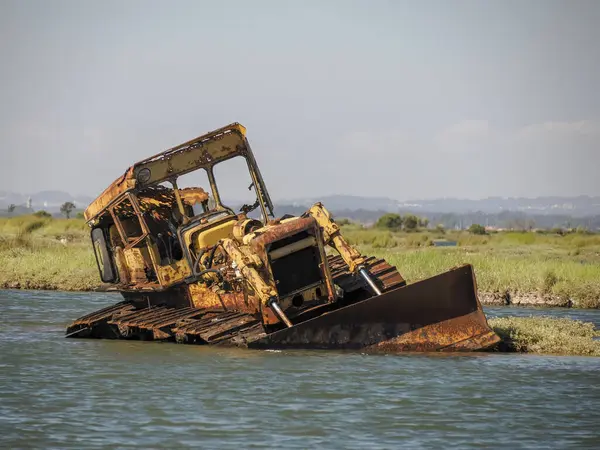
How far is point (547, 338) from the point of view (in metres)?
19.2

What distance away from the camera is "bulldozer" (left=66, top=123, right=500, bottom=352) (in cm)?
1794

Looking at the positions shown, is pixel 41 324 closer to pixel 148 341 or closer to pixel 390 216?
pixel 148 341

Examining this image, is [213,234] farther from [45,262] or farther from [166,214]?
[45,262]

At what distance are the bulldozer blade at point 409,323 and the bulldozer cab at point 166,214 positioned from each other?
3558 millimetres

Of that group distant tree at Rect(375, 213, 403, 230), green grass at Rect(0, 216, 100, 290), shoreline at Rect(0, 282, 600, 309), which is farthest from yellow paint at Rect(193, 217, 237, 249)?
distant tree at Rect(375, 213, 403, 230)

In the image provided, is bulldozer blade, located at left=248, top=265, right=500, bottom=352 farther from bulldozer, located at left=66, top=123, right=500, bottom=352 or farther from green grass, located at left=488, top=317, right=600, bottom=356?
green grass, located at left=488, top=317, right=600, bottom=356

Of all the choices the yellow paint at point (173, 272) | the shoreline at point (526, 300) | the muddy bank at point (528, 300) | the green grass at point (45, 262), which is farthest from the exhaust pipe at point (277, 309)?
the green grass at point (45, 262)

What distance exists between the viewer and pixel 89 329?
2212 centimetres

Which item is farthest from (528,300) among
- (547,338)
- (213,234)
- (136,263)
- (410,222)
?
(410,222)

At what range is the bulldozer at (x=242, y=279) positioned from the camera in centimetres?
1794

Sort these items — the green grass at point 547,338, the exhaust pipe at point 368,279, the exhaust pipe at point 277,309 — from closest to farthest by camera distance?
the exhaust pipe at point 277,309, the green grass at point 547,338, the exhaust pipe at point 368,279

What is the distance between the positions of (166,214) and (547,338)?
777 cm

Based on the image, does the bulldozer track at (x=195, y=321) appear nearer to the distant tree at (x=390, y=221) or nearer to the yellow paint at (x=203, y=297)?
the yellow paint at (x=203, y=297)

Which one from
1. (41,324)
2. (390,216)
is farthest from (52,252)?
(390,216)
